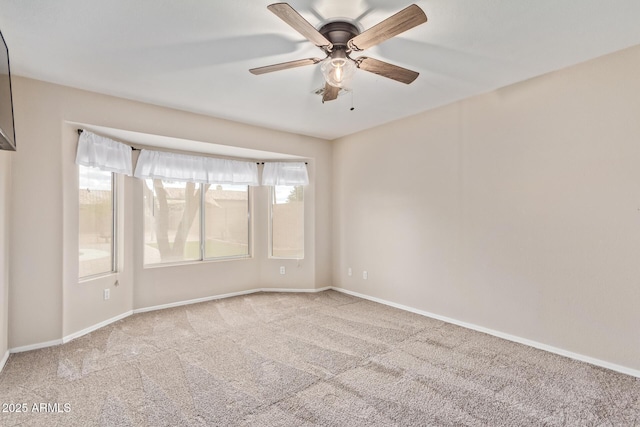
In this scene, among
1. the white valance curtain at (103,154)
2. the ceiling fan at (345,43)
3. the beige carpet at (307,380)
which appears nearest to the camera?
the ceiling fan at (345,43)

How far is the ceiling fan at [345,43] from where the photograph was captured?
1704 mm

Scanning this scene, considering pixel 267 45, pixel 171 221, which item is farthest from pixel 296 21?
pixel 171 221

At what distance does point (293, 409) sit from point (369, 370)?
780 mm

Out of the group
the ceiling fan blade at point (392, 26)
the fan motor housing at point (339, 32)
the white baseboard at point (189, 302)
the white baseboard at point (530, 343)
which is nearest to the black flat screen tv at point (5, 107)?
the fan motor housing at point (339, 32)

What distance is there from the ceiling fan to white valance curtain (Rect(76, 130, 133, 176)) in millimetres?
2354

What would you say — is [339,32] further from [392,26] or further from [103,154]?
[103,154]

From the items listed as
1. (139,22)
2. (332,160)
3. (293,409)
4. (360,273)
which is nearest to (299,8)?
(139,22)

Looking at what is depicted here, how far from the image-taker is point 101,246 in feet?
12.2

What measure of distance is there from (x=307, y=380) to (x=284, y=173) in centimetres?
330

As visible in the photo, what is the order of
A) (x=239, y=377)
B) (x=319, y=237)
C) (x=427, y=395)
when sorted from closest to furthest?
(x=427, y=395), (x=239, y=377), (x=319, y=237)

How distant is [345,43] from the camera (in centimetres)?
212

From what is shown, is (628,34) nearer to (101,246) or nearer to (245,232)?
(245,232)

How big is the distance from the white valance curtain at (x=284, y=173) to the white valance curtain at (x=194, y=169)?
215 mm

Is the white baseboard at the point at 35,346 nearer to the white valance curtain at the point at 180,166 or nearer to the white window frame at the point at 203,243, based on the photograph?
the white window frame at the point at 203,243
